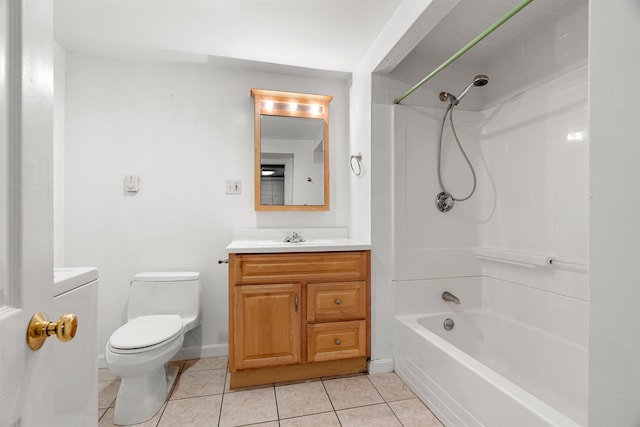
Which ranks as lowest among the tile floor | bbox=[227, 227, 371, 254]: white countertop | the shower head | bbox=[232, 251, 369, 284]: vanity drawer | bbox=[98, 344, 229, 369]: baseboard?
the tile floor

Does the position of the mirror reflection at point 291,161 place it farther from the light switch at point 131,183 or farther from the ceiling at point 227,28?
the light switch at point 131,183

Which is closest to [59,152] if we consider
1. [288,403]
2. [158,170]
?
[158,170]

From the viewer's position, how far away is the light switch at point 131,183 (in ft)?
7.00

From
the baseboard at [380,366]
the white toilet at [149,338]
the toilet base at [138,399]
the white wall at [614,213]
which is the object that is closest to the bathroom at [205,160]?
the baseboard at [380,366]

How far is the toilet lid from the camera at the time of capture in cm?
149

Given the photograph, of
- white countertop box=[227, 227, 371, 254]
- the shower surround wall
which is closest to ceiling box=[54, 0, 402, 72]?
the shower surround wall

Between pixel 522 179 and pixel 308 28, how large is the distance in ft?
5.44

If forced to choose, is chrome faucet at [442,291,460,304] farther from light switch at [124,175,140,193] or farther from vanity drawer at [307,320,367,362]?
light switch at [124,175,140,193]

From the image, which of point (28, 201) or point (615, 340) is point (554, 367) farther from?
point (28, 201)

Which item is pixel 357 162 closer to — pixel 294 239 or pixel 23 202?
pixel 294 239

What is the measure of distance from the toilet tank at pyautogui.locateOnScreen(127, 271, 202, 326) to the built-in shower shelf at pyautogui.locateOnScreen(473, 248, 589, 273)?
2.04 meters

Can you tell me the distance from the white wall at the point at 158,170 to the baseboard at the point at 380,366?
44.0 inches

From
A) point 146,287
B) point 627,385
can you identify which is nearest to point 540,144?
point 627,385

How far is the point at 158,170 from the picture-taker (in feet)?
7.19
